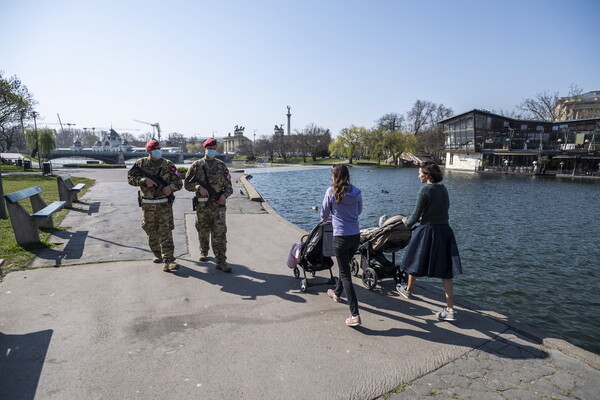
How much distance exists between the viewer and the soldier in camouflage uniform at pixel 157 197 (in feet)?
18.7

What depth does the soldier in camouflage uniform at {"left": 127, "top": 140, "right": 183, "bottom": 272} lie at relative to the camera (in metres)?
5.69

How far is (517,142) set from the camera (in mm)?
58656

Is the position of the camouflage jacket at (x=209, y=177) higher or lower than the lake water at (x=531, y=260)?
higher

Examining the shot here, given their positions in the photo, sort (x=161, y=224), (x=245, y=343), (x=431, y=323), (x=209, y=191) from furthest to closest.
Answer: (x=161, y=224) → (x=209, y=191) → (x=431, y=323) → (x=245, y=343)

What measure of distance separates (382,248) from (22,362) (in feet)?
14.8

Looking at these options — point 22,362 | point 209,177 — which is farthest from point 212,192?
point 22,362

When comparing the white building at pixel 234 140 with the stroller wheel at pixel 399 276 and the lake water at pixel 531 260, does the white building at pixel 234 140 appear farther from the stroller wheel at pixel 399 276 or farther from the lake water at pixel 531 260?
the stroller wheel at pixel 399 276

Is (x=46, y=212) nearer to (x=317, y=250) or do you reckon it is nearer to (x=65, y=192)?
(x=65, y=192)

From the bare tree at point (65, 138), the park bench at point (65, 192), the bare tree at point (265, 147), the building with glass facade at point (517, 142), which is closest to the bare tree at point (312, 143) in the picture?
the bare tree at point (265, 147)

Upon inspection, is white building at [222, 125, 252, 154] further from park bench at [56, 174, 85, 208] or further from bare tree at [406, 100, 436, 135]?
park bench at [56, 174, 85, 208]

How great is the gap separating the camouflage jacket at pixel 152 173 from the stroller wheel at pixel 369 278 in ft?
11.3

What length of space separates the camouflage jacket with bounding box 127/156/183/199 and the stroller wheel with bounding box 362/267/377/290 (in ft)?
11.3

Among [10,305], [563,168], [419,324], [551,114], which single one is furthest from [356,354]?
[551,114]

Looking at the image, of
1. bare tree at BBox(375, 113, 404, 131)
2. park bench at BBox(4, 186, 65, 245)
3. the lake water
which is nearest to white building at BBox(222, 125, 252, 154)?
bare tree at BBox(375, 113, 404, 131)
